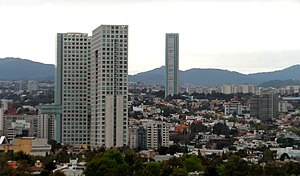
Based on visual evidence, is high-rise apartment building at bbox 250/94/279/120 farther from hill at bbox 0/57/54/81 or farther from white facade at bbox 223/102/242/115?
hill at bbox 0/57/54/81

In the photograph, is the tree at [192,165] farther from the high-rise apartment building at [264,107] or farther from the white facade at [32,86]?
the white facade at [32,86]

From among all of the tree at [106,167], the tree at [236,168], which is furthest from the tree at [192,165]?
the tree at [106,167]

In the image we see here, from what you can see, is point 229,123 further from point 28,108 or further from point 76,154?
point 76,154

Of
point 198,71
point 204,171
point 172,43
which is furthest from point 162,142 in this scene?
point 198,71

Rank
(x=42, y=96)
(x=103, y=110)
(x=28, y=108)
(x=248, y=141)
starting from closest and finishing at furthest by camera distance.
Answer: (x=103, y=110), (x=248, y=141), (x=28, y=108), (x=42, y=96)

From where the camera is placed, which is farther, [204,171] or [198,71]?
[198,71]

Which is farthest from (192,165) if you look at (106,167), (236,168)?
(106,167)

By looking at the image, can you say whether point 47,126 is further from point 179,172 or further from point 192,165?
point 179,172
